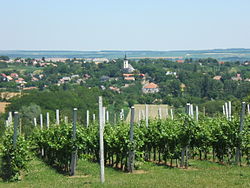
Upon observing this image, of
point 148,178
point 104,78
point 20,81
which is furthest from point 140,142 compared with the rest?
point 104,78

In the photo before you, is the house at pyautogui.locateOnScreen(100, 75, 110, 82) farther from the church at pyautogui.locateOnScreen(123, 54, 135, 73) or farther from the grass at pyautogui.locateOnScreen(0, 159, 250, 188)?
the grass at pyautogui.locateOnScreen(0, 159, 250, 188)

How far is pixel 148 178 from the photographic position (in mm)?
12930

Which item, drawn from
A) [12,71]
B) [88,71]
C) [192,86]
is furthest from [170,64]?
[192,86]

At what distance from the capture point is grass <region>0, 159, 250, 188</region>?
1152 centimetres

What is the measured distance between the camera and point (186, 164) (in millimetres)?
15859

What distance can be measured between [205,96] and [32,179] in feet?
348

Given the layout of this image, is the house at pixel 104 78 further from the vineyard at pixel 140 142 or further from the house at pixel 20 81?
the vineyard at pixel 140 142

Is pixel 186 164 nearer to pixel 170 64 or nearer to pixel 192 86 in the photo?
pixel 192 86

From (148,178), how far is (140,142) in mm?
2814

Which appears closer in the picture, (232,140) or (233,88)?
(232,140)

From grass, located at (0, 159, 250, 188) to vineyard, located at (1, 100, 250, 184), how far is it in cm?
45

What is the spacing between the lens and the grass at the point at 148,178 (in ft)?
37.8

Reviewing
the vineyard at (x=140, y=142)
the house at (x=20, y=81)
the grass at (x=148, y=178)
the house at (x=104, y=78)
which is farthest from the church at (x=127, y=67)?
the grass at (x=148, y=178)

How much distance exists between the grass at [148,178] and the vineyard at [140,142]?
17.8 inches
